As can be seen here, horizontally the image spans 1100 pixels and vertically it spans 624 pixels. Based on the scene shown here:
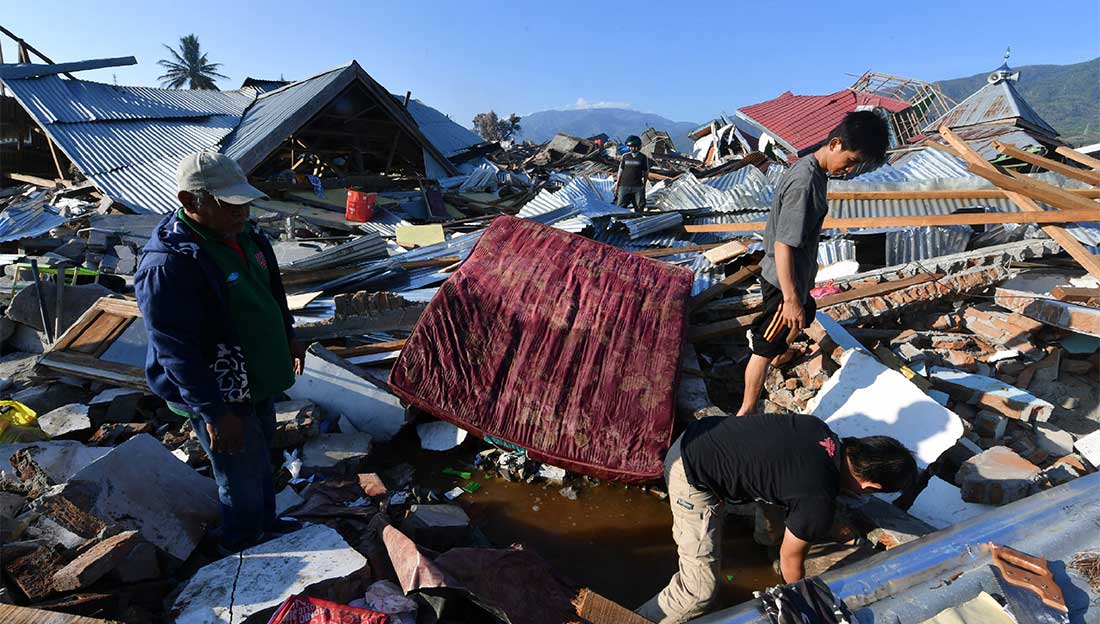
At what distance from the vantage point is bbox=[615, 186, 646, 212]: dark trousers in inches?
339

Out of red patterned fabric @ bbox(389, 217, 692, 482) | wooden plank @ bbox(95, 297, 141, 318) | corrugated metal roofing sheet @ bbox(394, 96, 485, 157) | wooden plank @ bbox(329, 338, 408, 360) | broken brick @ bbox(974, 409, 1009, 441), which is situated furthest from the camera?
corrugated metal roofing sheet @ bbox(394, 96, 485, 157)

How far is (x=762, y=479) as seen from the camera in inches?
88.8

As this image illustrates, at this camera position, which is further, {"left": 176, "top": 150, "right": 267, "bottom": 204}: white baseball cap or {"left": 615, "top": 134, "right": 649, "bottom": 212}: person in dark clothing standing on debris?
{"left": 615, "top": 134, "right": 649, "bottom": 212}: person in dark clothing standing on debris

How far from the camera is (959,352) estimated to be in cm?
445

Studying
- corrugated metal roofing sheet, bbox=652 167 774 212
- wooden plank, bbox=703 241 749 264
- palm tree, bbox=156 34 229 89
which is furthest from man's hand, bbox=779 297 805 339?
palm tree, bbox=156 34 229 89

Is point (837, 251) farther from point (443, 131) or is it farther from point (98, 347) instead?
point (443, 131)

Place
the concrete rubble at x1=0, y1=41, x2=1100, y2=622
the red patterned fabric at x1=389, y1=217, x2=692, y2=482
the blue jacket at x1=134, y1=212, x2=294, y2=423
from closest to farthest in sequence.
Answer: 1. the blue jacket at x1=134, y1=212, x2=294, y2=423
2. the concrete rubble at x1=0, y1=41, x2=1100, y2=622
3. the red patterned fabric at x1=389, y1=217, x2=692, y2=482

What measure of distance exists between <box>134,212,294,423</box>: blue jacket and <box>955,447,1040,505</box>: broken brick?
3792mm

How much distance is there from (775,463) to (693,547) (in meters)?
0.55

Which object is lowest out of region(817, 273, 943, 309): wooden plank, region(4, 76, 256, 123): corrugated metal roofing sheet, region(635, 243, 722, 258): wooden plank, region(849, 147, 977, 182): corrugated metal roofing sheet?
region(817, 273, 943, 309): wooden plank

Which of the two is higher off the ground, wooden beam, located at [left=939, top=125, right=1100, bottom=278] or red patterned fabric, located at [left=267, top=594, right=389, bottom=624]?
wooden beam, located at [left=939, top=125, right=1100, bottom=278]

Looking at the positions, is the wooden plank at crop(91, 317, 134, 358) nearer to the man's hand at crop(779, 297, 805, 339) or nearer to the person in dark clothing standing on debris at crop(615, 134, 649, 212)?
the man's hand at crop(779, 297, 805, 339)

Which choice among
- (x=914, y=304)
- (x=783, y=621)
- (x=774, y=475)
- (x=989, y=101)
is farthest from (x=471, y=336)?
(x=989, y=101)

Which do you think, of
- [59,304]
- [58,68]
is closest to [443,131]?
[58,68]
